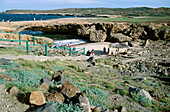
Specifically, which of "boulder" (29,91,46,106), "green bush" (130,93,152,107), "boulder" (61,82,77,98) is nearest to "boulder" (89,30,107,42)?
"green bush" (130,93,152,107)

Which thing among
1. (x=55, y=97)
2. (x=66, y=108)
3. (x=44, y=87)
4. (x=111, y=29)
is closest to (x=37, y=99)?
(x=55, y=97)

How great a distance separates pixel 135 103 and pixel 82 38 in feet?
113

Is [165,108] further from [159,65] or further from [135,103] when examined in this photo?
[159,65]

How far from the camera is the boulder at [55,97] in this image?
12.1ft

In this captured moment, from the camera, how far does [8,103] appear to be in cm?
349

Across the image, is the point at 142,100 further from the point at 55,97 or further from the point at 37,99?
the point at 37,99

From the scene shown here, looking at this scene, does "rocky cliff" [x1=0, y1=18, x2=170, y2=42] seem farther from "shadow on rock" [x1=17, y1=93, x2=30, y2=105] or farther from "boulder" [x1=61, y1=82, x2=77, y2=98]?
"boulder" [x1=61, y1=82, x2=77, y2=98]

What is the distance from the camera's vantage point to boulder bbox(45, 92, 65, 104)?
12.1ft

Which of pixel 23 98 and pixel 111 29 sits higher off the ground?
pixel 111 29

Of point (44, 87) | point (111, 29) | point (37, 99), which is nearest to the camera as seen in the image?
point (37, 99)

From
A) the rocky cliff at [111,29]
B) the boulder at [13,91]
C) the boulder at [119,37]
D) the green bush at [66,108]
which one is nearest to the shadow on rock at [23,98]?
the boulder at [13,91]

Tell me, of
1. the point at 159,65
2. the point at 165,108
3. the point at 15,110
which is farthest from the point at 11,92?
the point at 159,65

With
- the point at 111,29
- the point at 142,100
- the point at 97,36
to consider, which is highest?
the point at 111,29

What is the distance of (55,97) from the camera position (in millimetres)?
3744
